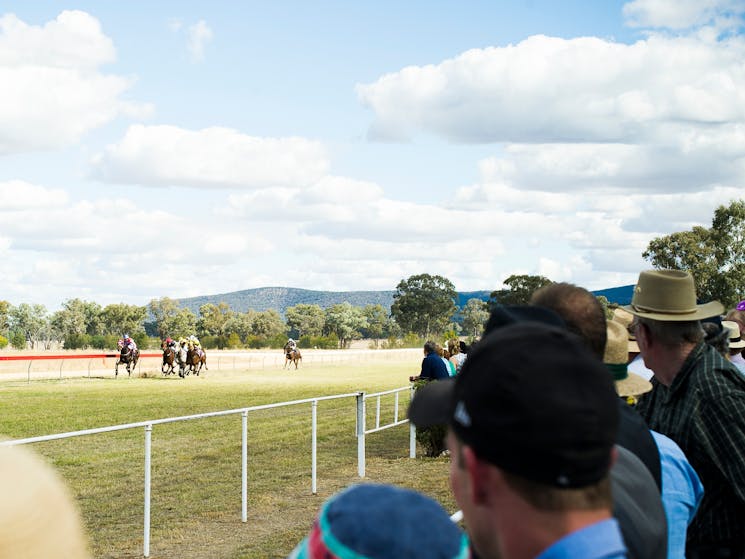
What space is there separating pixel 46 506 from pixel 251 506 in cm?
1025

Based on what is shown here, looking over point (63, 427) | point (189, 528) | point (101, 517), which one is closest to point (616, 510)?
point (189, 528)

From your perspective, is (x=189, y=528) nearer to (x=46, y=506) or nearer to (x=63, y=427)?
(x=46, y=506)

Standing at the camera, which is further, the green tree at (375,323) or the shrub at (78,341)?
the green tree at (375,323)

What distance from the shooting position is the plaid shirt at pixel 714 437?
294cm

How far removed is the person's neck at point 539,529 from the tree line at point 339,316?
6506 cm

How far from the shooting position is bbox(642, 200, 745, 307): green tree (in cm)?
6344

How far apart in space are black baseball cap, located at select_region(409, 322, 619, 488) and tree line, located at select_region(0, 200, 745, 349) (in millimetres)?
65050

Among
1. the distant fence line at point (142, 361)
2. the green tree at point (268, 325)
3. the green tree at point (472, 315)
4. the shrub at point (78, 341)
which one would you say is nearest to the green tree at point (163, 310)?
the green tree at point (268, 325)

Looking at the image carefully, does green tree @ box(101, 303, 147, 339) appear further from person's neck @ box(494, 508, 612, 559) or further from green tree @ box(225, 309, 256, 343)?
person's neck @ box(494, 508, 612, 559)

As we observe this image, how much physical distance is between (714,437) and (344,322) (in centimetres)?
16554

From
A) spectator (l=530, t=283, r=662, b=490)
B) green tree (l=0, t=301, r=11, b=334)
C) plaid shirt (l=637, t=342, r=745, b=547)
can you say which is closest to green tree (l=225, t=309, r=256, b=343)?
green tree (l=0, t=301, r=11, b=334)

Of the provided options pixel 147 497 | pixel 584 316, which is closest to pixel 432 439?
pixel 147 497

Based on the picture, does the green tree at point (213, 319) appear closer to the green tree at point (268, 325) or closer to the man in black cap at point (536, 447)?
the green tree at point (268, 325)

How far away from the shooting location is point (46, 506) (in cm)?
97
